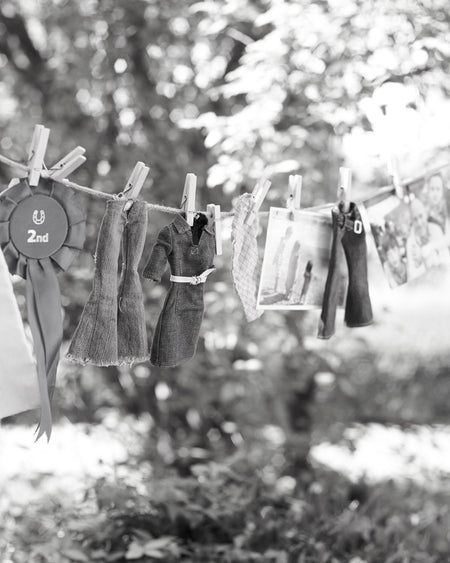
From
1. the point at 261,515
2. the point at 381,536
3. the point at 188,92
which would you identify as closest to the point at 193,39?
the point at 188,92

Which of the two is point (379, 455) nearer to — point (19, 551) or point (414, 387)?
point (414, 387)

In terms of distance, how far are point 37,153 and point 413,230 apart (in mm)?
1128

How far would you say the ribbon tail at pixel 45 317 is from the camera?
1.50m

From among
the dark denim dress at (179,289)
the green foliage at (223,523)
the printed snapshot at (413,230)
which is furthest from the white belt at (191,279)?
the green foliage at (223,523)

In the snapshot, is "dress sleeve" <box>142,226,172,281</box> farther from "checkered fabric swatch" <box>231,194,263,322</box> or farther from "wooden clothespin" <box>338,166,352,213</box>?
"wooden clothespin" <box>338,166,352,213</box>

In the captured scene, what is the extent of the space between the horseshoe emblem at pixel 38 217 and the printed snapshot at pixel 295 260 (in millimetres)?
544

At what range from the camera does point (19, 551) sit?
2.52 m

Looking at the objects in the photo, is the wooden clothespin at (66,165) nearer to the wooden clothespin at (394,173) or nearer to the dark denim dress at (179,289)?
the dark denim dress at (179,289)

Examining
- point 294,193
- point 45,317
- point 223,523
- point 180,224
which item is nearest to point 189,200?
point 180,224

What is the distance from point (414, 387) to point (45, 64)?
3.31 metres

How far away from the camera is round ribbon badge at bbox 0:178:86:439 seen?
146 cm

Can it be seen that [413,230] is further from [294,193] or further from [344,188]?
[294,193]

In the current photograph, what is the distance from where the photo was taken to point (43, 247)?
1.50 m

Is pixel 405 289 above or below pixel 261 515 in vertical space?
above
